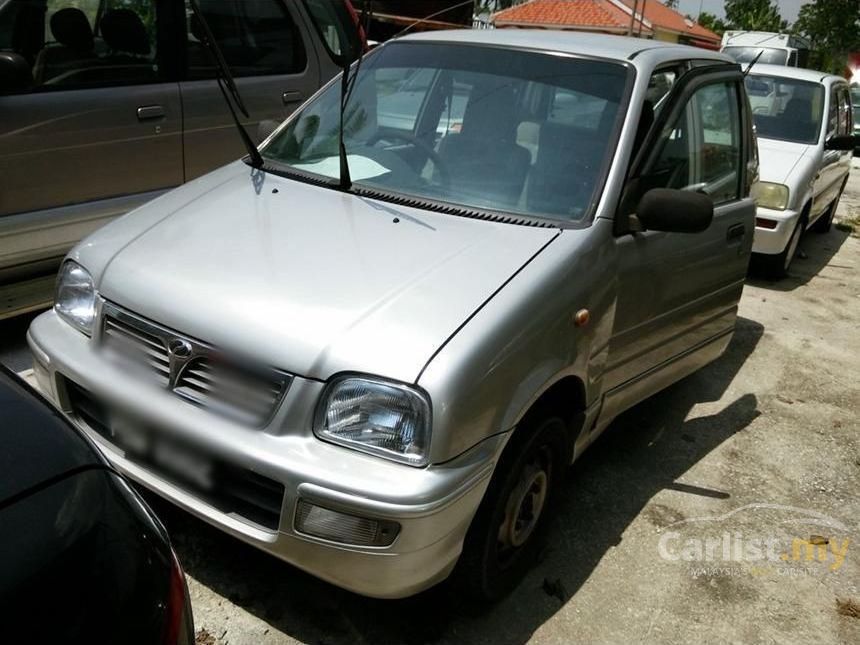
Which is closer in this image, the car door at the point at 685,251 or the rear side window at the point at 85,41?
the car door at the point at 685,251

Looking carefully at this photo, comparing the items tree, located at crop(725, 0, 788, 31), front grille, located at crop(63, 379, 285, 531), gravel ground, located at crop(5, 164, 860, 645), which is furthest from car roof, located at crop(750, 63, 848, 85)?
tree, located at crop(725, 0, 788, 31)

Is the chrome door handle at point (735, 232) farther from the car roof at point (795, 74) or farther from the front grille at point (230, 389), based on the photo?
the car roof at point (795, 74)

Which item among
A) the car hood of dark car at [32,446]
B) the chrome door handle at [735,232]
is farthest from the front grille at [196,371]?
the chrome door handle at [735,232]

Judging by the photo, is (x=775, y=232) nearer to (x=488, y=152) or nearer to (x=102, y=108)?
(x=488, y=152)

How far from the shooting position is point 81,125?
424 cm

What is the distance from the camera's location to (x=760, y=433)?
437 cm

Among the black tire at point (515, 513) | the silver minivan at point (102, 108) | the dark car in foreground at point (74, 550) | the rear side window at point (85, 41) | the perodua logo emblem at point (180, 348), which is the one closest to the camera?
the dark car in foreground at point (74, 550)

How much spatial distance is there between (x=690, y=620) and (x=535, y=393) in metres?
1.07

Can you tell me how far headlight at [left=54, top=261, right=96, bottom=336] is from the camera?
274 cm

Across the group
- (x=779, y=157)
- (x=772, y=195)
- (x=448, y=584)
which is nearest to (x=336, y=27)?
(x=772, y=195)

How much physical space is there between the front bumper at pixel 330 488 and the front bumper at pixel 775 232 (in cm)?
511

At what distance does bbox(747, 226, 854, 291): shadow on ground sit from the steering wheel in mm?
4645

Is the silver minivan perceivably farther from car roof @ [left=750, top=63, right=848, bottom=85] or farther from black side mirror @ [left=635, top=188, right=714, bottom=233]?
car roof @ [left=750, top=63, right=848, bottom=85]

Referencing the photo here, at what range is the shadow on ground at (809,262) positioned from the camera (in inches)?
282
